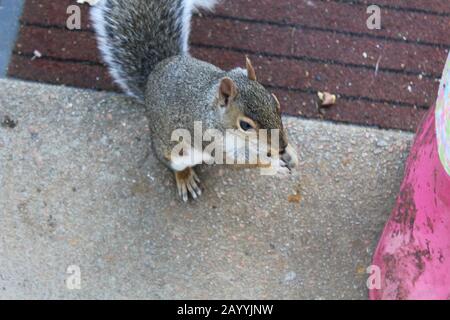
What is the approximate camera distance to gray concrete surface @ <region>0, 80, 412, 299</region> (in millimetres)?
2219

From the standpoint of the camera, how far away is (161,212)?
2279 mm

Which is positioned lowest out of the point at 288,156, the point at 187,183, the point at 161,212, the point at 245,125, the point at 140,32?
the point at 161,212

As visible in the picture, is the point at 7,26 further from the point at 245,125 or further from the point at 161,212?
the point at 245,125

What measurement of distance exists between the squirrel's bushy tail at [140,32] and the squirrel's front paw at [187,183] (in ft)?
1.12

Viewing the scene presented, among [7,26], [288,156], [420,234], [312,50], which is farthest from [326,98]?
[7,26]

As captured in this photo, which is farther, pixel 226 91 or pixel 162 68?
pixel 162 68

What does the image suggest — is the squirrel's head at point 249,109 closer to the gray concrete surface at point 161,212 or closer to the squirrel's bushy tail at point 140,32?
the squirrel's bushy tail at point 140,32

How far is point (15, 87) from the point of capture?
2.38 metres

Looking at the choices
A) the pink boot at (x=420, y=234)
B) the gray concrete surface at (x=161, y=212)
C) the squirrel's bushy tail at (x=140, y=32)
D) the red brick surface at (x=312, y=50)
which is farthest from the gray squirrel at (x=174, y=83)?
the pink boot at (x=420, y=234)

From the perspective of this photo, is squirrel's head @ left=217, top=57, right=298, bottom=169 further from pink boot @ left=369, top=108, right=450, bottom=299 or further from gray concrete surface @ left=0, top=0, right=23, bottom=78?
gray concrete surface @ left=0, top=0, right=23, bottom=78

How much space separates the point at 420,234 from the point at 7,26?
1.76 meters

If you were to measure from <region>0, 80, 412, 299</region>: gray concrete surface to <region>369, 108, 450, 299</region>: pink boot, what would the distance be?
0.16 meters

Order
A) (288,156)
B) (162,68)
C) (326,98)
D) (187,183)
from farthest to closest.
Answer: (326,98), (187,183), (162,68), (288,156)

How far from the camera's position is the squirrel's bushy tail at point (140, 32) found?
6.98 feet
